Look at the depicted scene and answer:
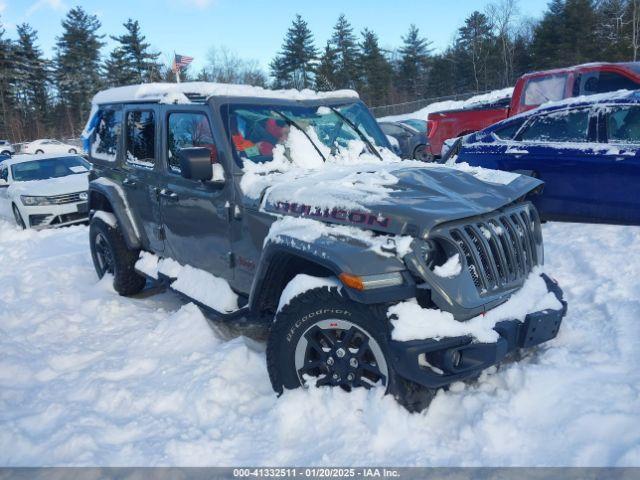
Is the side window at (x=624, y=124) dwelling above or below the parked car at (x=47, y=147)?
above

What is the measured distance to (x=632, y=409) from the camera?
2625 mm

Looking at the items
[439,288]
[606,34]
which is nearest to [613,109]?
[439,288]

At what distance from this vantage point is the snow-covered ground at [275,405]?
2516 millimetres

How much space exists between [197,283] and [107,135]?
7.57 ft

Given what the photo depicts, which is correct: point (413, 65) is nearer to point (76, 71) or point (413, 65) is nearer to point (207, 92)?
point (76, 71)

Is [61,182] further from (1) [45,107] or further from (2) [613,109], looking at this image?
(1) [45,107]

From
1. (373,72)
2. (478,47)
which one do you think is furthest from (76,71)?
(478,47)

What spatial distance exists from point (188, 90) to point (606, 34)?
39.9 meters

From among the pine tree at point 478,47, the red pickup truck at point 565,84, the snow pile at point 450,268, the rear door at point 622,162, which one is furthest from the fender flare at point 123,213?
the pine tree at point 478,47

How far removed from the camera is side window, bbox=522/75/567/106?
333 inches

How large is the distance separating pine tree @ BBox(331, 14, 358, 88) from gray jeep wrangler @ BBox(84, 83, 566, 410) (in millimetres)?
43774

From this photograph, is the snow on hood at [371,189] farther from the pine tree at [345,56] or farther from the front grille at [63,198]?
the pine tree at [345,56]

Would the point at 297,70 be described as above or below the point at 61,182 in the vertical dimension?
above

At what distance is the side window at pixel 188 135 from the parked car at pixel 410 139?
33.6 feet
